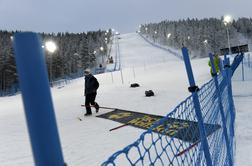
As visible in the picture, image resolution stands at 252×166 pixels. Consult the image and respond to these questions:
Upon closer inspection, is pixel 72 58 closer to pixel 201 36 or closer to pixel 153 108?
pixel 201 36

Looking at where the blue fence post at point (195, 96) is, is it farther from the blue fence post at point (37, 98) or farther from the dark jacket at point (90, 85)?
the dark jacket at point (90, 85)

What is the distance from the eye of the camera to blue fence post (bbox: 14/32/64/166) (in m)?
0.70

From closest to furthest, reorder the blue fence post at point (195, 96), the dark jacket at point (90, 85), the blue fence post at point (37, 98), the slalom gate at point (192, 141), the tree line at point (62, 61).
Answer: the blue fence post at point (37, 98)
the slalom gate at point (192, 141)
the blue fence post at point (195, 96)
the dark jacket at point (90, 85)
the tree line at point (62, 61)

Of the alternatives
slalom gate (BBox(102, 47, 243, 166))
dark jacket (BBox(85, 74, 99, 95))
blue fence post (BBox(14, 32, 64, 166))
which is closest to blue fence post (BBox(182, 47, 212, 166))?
slalom gate (BBox(102, 47, 243, 166))

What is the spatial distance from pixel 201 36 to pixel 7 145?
88468 mm

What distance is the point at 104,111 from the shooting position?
33.1 feet

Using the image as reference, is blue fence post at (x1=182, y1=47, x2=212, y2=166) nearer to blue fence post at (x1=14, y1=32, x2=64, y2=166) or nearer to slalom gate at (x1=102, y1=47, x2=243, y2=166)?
slalom gate at (x1=102, y1=47, x2=243, y2=166)

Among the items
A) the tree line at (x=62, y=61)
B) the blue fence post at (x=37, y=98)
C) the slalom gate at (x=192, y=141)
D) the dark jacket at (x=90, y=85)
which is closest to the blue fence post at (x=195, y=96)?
the slalom gate at (x=192, y=141)

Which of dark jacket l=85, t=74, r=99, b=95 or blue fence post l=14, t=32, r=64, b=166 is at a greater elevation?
blue fence post l=14, t=32, r=64, b=166

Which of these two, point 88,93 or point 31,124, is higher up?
point 31,124

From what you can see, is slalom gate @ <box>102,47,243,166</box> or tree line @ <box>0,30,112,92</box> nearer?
slalom gate @ <box>102,47,243,166</box>

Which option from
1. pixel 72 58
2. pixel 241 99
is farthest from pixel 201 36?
pixel 241 99

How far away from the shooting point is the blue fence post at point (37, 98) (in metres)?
0.70

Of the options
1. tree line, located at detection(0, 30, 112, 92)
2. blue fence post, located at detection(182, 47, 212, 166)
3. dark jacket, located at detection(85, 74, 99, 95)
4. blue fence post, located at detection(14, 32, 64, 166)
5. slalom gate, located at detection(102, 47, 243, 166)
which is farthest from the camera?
tree line, located at detection(0, 30, 112, 92)
